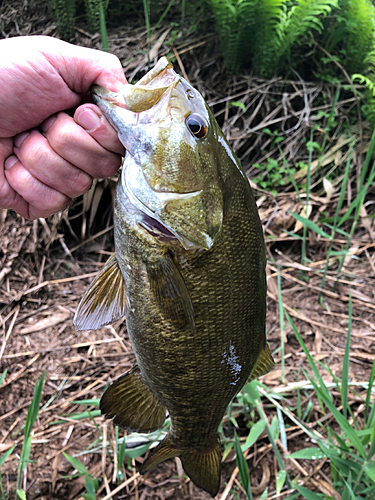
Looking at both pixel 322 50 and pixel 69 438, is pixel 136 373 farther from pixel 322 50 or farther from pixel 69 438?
pixel 322 50

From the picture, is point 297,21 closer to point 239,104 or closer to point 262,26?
point 262,26

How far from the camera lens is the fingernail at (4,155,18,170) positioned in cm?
164

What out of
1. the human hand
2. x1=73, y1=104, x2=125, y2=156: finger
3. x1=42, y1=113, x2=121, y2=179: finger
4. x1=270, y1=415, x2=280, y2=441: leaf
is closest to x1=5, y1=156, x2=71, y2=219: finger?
the human hand

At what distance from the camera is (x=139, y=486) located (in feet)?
7.18

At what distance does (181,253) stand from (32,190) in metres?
0.73

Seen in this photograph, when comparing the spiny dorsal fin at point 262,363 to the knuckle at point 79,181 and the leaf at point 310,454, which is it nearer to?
the leaf at point 310,454

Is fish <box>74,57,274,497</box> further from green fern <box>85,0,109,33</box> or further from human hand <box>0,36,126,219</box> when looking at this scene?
green fern <box>85,0,109,33</box>

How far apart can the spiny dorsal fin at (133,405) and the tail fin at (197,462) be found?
99mm

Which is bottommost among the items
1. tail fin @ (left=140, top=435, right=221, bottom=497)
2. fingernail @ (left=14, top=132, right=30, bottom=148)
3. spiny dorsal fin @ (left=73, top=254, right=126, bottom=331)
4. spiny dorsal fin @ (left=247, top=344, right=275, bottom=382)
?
tail fin @ (left=140, top=435, right=221, bottom=497)

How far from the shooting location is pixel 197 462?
1583 millimetres

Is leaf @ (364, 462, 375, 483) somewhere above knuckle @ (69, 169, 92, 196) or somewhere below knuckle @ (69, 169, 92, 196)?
below

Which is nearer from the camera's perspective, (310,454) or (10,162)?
(10,162)

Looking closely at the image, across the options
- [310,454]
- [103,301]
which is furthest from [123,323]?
[103,301]

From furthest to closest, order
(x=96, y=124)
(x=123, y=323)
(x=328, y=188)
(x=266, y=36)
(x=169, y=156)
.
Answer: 1. (x=266, y=36)
2. (x=328, y=188)
3. (x=123, y=323)
4. (x=96, y=124)
5. (x=169, y=156)
